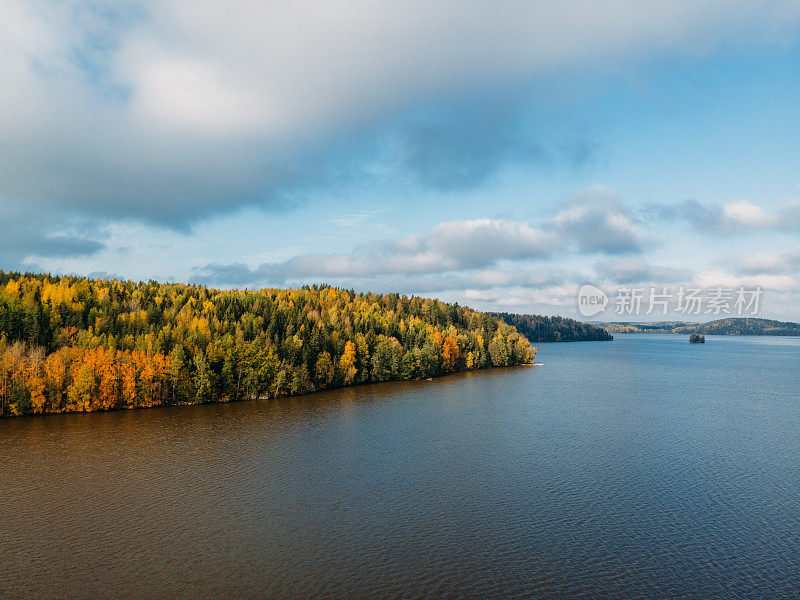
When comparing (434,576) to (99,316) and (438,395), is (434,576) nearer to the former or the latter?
(438,395)

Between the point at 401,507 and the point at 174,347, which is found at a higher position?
the point at 174,347

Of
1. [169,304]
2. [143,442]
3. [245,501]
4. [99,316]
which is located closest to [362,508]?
[245,501]

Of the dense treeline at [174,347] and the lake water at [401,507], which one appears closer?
the lake water at [401,507]

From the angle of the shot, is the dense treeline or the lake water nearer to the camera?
the lake water
